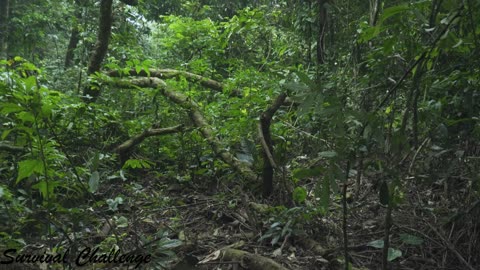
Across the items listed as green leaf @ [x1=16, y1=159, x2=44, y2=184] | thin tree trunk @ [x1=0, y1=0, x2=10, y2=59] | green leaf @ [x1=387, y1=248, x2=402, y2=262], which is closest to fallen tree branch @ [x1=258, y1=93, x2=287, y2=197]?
green leaf @ [x1=387, y1=248, x2=402, y2=262]

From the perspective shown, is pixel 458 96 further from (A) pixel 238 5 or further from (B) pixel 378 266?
(A) pixel 238 5

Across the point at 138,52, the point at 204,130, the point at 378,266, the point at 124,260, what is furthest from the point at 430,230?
the point at 138,52

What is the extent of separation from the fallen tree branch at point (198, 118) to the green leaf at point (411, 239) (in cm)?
161

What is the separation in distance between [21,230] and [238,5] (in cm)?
799

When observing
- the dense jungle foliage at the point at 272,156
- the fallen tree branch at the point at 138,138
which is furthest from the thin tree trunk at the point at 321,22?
the fallen tree branch at the point at 138,138

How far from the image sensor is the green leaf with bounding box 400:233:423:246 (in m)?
2.89

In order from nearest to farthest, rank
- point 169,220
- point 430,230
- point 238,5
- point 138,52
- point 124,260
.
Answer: point 124,260 → point 430,230 → point 169,220 → point 138,52 → point 238,5

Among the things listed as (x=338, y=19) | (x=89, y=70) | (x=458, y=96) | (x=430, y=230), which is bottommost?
(x=430, y=230)

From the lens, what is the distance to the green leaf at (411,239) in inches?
114

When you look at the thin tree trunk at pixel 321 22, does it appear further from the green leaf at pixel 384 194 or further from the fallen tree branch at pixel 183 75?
the green leaf at pixel 384 194

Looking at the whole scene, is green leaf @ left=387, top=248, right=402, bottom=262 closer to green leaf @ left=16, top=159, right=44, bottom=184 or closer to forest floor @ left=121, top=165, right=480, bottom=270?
forest floor @ left=121, top=165, right=480, bottom=270

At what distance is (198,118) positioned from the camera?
538cm

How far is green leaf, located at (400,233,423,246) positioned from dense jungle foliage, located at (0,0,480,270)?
0.01 metres

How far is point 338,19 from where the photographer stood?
20.9 ft
